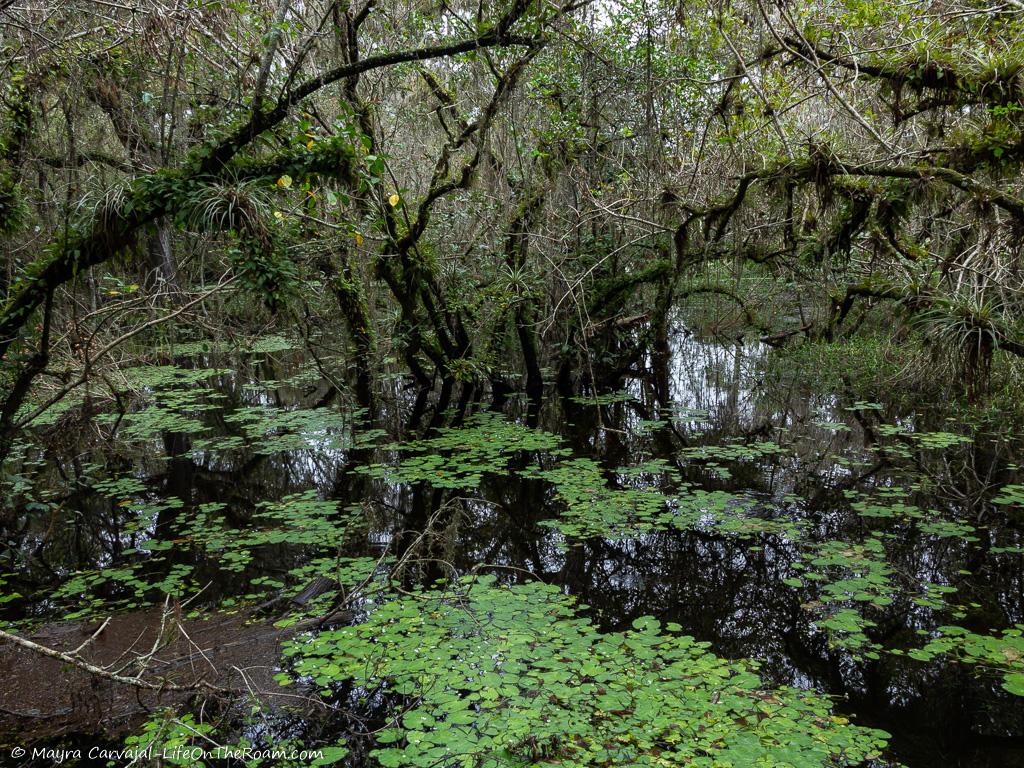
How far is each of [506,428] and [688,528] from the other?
338cm

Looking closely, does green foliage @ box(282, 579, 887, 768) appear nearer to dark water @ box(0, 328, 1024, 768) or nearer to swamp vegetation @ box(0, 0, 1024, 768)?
swamp vegetation @ box(0, 0, 1024, 768)

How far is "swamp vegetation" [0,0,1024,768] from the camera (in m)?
3.23

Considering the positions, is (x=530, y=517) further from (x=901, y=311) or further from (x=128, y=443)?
(x=128, y=443)

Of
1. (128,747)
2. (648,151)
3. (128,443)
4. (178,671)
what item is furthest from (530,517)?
(128,443)

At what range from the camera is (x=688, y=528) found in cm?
526

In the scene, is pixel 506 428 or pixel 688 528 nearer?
pixel 688 528

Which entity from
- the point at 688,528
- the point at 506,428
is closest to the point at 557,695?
the point at 688,528

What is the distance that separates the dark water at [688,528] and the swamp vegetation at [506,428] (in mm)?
36

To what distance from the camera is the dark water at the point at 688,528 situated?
3385mm

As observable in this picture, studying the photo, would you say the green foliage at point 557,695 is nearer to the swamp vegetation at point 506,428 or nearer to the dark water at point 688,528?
the swamp vegetation at point 506,428

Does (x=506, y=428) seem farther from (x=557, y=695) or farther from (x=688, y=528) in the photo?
(x=557, y=695)

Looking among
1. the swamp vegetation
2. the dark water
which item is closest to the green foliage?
the swamp vegetation

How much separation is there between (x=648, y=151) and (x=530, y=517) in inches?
171

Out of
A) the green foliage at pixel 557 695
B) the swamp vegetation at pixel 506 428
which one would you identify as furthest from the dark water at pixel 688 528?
the green foliage at pixel 557 695
